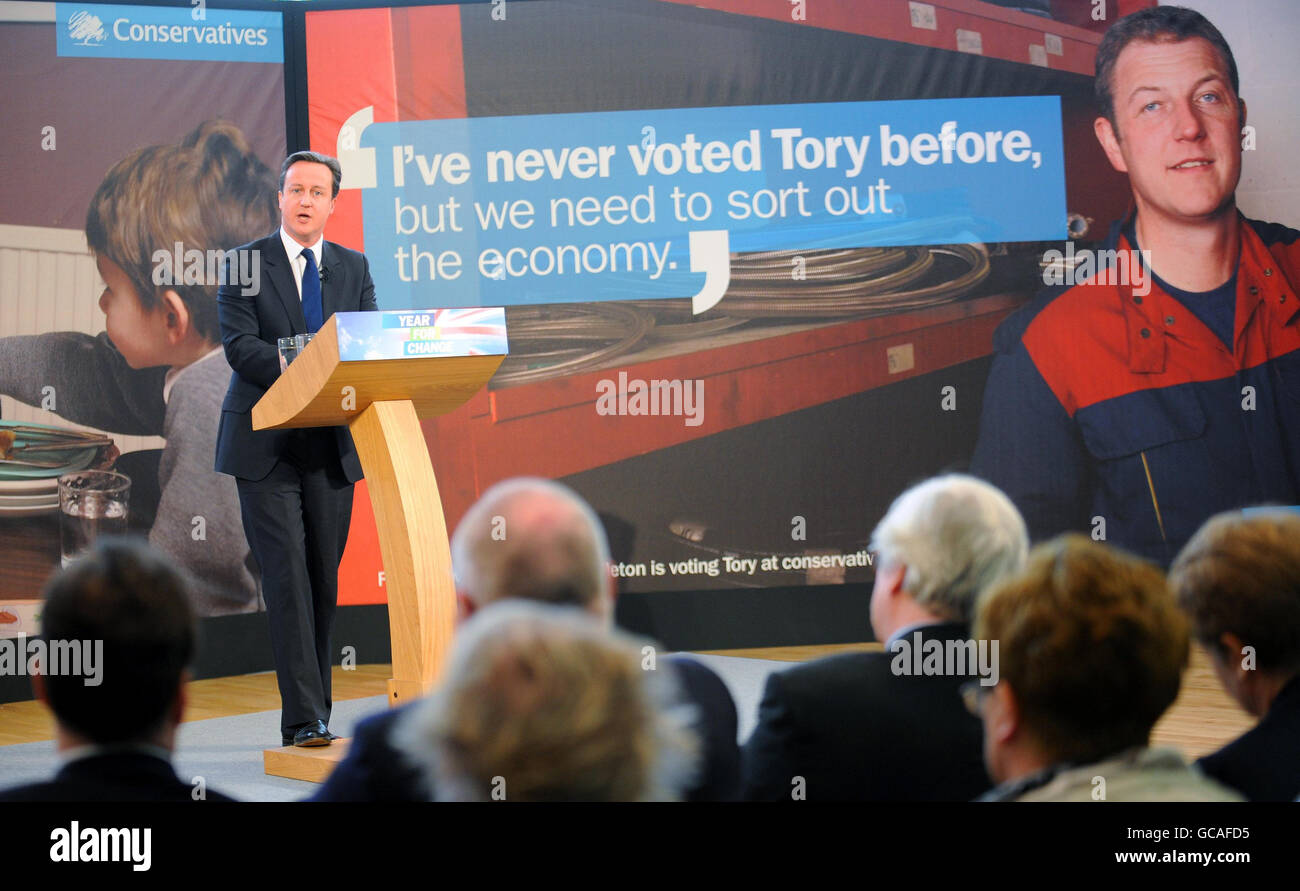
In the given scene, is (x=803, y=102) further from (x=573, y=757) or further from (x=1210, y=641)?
(x=573, y=757)

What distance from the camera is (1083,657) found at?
4.02ft

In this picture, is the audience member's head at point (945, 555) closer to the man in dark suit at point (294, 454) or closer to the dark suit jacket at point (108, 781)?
the dark suit jacket at point (108, 781)

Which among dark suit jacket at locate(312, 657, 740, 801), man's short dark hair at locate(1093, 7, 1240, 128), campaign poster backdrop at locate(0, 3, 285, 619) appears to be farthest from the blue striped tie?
man's short dark hair at locate(1093, 7, 1240, 128)

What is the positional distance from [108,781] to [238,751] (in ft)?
9.35

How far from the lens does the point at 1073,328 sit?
19.1 ft

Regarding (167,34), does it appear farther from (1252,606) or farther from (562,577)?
(1252,606)

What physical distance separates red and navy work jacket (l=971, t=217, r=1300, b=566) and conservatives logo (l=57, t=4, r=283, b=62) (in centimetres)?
380

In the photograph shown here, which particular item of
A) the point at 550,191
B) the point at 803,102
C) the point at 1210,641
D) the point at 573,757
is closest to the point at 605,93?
the point at 550,191

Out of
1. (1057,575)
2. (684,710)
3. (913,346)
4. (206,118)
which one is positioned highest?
(206,118)

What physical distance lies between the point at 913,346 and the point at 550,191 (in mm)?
1905

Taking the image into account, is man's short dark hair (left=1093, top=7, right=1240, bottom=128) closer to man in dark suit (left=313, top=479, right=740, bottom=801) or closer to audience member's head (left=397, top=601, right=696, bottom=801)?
man in dark suit (left=313, top=479, right=740, bottom=801)

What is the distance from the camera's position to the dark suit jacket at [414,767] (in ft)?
4.36

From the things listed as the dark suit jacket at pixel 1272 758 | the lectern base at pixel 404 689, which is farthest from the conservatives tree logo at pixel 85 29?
the dark suit jacket at pixel 1272 758

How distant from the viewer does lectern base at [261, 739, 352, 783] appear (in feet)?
10.6
